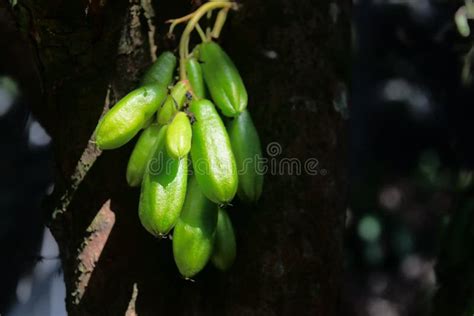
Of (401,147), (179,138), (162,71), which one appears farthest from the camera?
(401,147)

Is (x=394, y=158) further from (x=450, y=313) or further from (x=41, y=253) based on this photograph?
(x=450, y=313)

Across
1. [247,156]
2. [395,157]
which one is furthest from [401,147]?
[247,156]

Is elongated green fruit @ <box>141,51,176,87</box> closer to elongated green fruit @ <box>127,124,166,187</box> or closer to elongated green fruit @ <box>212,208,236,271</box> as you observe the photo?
elongated green fruit @ <box>127,124,166,187</box>

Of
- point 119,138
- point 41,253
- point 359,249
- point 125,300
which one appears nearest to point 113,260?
A: point 125,300

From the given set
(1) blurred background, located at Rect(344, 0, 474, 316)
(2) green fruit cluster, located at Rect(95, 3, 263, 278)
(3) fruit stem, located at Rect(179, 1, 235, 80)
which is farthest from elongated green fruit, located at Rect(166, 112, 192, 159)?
(1) blurred background, located at Rect(344, 0, 474, 316)

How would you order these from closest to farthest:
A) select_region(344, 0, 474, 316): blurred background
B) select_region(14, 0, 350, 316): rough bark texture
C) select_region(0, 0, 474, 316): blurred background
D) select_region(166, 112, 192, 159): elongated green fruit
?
select_region(166, 112, 192, 159): elongated green fruit < select_region(14, 0, 350, 316): rough bark texture < select_region(0, 0, 474, 316): blurred background < select_region(344, 0, 474, 316): blurred background

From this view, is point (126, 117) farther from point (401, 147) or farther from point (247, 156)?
point (401, 147)
